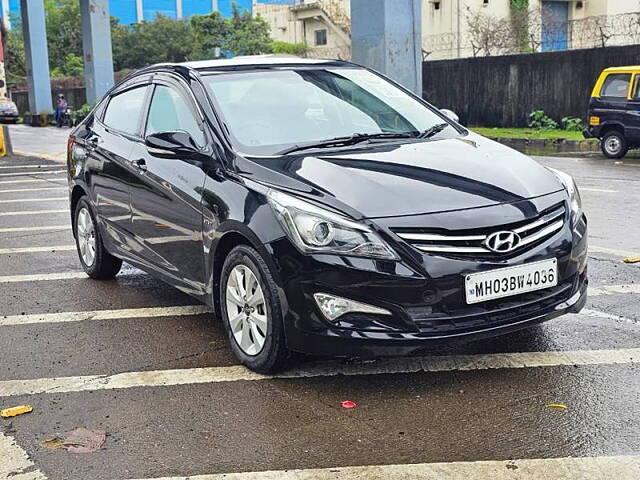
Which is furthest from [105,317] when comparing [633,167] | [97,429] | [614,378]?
[633,167]

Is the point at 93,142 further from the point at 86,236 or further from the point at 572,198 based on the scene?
the point at 572,198

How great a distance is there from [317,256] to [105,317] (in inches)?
93.1

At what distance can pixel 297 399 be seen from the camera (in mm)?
4234

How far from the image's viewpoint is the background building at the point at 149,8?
238 feet

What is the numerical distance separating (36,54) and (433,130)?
40786mm

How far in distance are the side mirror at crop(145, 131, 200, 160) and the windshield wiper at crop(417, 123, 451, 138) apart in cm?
143

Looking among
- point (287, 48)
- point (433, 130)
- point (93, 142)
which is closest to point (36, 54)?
point (287, 48)

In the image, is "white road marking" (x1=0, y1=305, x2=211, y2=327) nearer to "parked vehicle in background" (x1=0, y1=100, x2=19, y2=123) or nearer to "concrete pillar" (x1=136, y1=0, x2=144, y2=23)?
"parked vehicle in background" (x1=0, y1=100, x2=19, y2=123)

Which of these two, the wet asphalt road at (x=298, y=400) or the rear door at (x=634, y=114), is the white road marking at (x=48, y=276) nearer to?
the wet asphalt road at (x=298, y=400)

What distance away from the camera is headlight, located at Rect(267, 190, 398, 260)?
13.4ft

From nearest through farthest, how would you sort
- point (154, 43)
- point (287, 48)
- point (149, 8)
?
point (287, 48), point (154, 43), point (149, 8)

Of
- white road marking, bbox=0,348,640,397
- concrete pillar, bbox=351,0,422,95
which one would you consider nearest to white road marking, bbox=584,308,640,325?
white road marking, bbox=0,348,640,397

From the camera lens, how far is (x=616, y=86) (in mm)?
16922

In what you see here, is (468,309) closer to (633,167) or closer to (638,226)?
(638,226)
